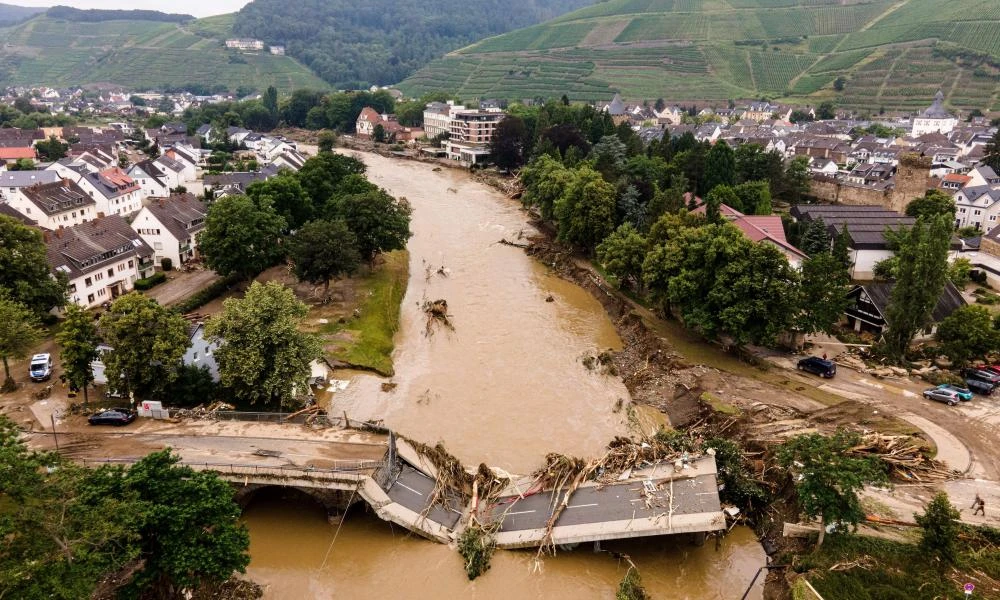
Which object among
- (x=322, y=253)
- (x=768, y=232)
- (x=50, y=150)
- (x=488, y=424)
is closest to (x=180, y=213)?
(x=322, y=253)

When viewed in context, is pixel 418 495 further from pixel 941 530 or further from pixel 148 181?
pixel 148 181

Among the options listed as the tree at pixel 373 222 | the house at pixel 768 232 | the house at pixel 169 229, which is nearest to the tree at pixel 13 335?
the house at pixel 169 229

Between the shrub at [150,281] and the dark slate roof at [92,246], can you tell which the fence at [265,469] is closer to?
the dark slate roof at [92,246]

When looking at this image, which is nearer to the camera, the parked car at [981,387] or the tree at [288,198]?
the parked car at [981,387]

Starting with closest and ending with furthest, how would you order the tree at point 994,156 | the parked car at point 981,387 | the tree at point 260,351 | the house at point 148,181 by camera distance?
the tree at point 260,351, the parked car at point 981,387, the house at point 148,181, the tree at point 994,156

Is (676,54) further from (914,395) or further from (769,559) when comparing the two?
(769,559)

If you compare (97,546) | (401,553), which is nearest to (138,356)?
(97,546)
